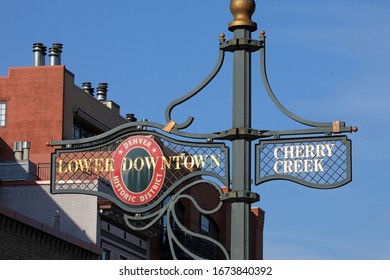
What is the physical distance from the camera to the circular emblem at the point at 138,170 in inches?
659

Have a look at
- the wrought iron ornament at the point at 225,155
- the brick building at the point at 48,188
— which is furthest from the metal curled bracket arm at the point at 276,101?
the brick building at the point at 48,188

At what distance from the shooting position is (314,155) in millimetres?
15758

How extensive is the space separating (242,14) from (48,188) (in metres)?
34.5

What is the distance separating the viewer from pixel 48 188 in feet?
164

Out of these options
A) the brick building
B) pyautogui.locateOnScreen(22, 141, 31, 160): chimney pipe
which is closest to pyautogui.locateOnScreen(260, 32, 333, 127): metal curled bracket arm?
the brick building

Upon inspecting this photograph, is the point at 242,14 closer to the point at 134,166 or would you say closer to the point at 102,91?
the point at 134,166

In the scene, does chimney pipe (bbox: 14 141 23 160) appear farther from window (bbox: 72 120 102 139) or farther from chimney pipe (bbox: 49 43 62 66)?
chimney pipe (bbox: 49 43 62 66)

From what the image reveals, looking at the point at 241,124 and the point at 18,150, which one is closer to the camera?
the point at 241,124

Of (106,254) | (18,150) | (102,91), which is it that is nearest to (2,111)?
(18,150)

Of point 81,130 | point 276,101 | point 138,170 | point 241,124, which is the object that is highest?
point 81,130

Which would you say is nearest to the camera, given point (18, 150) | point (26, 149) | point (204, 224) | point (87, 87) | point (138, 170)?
point (138, 170)

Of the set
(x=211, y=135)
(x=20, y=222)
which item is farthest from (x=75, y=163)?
(x=20, y=222)

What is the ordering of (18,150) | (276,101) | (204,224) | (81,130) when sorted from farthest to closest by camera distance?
(204,224), (81,130), (18,150), (276,101)

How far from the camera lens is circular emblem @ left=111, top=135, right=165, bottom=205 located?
16750 millimetres
